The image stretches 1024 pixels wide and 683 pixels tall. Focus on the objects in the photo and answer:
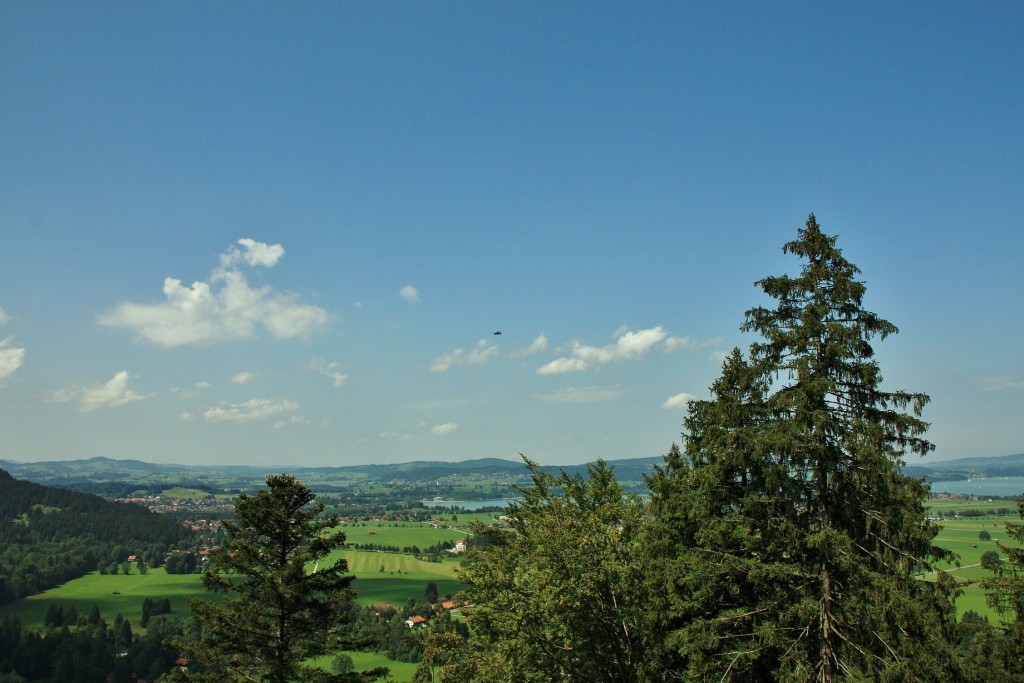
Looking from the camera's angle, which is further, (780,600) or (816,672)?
(780,600)

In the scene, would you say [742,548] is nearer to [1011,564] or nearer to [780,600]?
[780,600]

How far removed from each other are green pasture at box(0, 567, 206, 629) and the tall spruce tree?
119725 mm

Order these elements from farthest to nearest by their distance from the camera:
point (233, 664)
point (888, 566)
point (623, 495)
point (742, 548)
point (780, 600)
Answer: point (623, 495), point (233, 664), point (742, 548), point (780, 600), point (888, 566)

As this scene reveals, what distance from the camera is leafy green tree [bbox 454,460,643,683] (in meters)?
14.7

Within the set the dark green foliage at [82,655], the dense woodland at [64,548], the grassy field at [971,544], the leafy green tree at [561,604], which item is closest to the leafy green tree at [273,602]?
the leafy green tree at [561,604]

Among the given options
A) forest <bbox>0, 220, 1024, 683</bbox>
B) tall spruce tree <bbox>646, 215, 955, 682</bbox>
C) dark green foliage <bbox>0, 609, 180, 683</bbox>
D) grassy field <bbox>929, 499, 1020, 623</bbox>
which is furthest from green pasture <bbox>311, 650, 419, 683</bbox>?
tall spruce tree <bbox>646, 215, 955, 682</bbox>

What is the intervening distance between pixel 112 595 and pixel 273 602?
147 m

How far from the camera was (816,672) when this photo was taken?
45.3 feet

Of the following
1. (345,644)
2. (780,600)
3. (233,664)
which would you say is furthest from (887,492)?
(233,664)

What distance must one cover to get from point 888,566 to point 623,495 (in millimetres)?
9855

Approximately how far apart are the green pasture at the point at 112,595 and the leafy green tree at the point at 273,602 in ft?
352

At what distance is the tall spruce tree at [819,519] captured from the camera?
517 inches

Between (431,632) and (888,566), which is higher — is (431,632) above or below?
below

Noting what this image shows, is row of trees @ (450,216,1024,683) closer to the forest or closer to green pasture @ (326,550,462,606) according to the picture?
the forest
